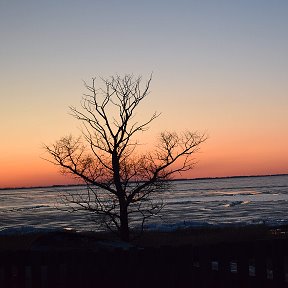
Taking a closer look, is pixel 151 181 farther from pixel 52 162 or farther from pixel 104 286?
pixel 104 286

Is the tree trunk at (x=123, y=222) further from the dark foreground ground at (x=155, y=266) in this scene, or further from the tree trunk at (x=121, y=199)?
the dark foreground ground at (x=155, y=266)

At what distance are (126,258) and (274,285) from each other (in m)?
2.13

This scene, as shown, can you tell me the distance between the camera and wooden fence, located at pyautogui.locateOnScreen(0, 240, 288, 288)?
616cm

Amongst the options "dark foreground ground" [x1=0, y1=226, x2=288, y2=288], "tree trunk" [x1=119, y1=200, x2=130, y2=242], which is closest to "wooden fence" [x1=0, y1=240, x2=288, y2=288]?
"dark foreground ground" [x1=0, y1=226, x2=288, y2=288]

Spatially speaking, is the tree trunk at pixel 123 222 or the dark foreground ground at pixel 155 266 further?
the tree trunk at pixel 123 222

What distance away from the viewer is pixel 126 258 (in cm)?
619

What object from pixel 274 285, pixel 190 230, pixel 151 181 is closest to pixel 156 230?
pixel 190 230

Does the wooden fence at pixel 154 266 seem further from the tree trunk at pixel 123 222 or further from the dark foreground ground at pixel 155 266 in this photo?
the tree trunk at pixel 123 222

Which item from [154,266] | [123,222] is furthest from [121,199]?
[154,266]

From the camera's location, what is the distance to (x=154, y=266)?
6.17 meters

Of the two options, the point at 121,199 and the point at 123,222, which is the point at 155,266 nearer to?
the point at 121,199

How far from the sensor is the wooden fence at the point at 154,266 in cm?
616

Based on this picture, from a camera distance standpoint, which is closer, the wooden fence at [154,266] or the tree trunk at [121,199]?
the wooden fence at [154,266]

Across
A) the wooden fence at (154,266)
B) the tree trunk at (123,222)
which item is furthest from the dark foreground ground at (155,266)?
the tree trunk at (123,222)
